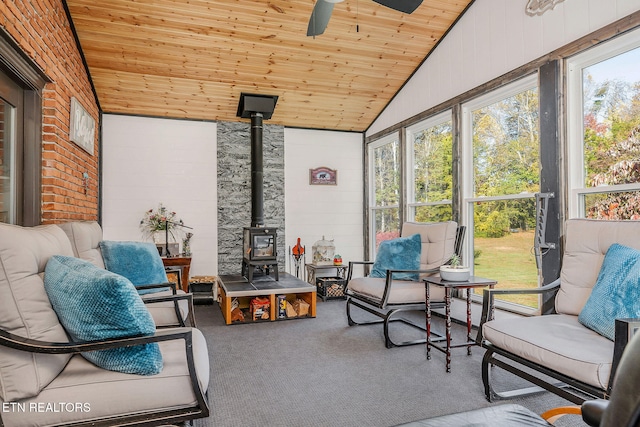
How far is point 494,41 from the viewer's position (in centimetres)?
361

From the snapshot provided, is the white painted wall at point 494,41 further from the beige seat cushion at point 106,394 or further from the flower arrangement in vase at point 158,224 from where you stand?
the flower arrangement in vase at point 158,224

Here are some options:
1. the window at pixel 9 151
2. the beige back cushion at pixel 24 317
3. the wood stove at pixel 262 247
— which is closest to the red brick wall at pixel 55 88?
the window at pixel 9 151

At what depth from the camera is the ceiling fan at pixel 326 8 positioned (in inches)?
102

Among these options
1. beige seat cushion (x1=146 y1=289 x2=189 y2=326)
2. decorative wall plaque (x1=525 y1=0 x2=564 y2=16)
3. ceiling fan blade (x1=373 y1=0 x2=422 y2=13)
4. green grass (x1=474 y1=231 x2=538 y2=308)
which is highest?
decorative wall plaque (x1=525 y1=0 x2=564 y2=16)

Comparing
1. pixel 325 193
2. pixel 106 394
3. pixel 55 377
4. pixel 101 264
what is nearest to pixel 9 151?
pixel 101 264

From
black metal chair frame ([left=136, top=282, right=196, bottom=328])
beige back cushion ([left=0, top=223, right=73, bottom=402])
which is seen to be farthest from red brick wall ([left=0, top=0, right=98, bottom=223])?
beige back cushion ([left=0, top=223, right=73, bottom=402])

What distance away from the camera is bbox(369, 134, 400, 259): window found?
5512 millimetres

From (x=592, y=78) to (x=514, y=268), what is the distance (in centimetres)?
169

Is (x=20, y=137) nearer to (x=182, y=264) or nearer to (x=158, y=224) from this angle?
(x=182, y=264)

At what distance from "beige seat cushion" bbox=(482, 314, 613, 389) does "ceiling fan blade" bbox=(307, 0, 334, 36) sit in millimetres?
2422

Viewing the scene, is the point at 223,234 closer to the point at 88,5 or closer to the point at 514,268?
the point at 88,5

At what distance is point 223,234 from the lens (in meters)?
5.55

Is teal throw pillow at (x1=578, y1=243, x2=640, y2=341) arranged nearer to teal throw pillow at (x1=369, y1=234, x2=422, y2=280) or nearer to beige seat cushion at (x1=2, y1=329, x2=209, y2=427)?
teal throw pillow at (x1=369, y1=234, x2=422, y2=280)

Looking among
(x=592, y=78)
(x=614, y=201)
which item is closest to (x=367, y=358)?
(x=614, y=201)
